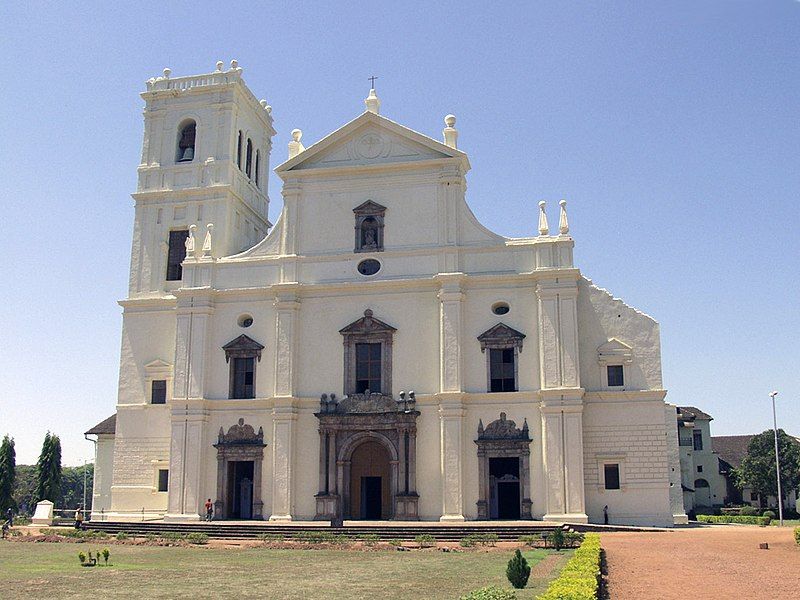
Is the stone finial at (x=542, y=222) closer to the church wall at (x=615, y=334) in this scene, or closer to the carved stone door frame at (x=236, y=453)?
the church wall at (x=615, y=334)

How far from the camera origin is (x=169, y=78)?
48062mm

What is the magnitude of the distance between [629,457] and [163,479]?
22.2 metres

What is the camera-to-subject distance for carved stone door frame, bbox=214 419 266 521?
41.1 meters

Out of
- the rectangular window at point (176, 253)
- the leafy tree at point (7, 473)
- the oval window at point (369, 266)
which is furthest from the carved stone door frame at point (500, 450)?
the leafy tree at point (7, 473)

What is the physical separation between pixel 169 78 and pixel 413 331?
2012 centimetres

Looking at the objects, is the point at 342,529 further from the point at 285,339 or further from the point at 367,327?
the point at 285,339

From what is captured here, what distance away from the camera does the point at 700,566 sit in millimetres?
23641

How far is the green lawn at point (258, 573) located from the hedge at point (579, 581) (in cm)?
77

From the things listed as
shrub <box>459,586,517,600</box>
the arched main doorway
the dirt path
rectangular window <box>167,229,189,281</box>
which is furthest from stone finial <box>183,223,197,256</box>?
shrub <box>459,586,517,600</box>

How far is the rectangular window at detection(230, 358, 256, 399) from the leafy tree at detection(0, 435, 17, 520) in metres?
23.6

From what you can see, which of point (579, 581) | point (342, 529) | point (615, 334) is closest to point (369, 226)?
point (615, 334)

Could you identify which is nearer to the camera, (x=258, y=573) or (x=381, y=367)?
(x=258, y=573)

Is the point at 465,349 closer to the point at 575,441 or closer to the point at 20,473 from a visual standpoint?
the point at 575,441

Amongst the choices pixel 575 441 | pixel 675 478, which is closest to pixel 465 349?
pixel 575 441
